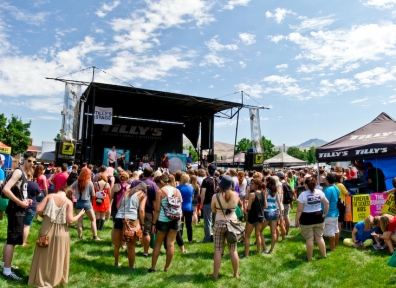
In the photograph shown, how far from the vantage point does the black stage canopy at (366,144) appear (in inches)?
308

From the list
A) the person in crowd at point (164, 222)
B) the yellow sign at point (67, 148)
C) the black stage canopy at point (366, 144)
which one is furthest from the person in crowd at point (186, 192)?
the yellow sign at point (67, 148)

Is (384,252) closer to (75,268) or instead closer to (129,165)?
(75,268)

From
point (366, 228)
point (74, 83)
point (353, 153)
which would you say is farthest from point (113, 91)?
point (366, 228)

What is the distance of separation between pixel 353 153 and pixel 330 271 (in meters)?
3.93

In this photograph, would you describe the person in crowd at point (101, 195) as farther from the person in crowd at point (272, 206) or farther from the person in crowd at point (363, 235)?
the person in crowd at point (363, 235)

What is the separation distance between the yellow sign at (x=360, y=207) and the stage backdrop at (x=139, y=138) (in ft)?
51.8

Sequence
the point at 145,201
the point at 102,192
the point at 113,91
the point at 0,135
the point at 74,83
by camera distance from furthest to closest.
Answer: the point at 0,135
the point at 113,91
the point at 74,83
the point at 102,192
the point at 145,201

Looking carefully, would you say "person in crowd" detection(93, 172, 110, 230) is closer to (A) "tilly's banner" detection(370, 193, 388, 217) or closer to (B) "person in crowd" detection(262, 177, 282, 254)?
(B) "person in crowd" detection(262, 177, 282, 254)

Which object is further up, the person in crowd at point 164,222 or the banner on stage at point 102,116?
the banner on stage at point 102,116

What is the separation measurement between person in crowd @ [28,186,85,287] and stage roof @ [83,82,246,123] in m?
12.2

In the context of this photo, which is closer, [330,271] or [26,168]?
[26,168]

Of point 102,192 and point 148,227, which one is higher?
point 102,192

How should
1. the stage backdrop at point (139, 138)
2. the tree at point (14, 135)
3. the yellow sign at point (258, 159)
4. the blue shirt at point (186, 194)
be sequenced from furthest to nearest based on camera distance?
the tree at point (14, 135) < the stage backdrop at point (139, 138) < the yellow sign at point (258, 159) < the blue shirt at point (186, 194)

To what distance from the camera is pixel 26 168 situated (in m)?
4.67
